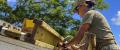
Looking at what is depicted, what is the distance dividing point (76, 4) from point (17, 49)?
101 cm

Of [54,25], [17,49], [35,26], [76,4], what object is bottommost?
[54,25]

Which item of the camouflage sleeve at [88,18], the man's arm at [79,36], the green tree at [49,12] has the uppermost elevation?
the camouflage sleeve at [88,18]

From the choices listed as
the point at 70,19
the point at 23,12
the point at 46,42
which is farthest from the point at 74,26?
the point at 46,42

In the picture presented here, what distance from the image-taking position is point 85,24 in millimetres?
4023

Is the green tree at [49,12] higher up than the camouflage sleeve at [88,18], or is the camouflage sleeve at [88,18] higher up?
the camouflage sleeve at [88,18]

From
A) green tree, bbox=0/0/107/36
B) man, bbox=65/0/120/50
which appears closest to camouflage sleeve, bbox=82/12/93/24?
man, bbox=65/0/120/50

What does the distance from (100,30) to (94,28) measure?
82 millimetres

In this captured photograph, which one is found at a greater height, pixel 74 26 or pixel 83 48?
pixel 83 48

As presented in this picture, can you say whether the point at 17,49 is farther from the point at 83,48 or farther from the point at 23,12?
the point at 23,12

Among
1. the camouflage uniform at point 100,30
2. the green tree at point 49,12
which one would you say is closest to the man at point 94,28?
the camouflage uniform at point 100,30

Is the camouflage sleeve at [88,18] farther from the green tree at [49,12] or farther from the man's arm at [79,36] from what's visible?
the green tree at [49,12]

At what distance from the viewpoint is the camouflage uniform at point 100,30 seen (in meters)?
4.05

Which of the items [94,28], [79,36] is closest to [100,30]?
[94,28]

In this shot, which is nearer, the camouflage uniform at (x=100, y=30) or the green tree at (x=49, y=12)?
the camouflage uniform at (x=100, y=30)
